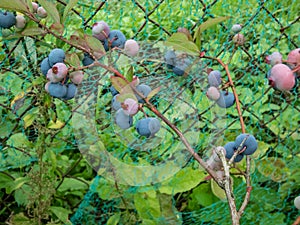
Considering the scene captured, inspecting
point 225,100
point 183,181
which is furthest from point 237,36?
point 183,181

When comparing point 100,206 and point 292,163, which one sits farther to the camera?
point 292,163

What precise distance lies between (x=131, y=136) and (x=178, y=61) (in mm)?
189

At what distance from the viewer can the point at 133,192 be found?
1497 mm

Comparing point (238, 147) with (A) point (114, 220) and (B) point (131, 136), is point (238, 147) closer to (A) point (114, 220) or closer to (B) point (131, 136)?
(B) point (131, 136)

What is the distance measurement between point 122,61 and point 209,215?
634mm

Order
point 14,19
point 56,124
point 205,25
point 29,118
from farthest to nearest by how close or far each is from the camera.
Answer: point 56,124
point 29,118
point 14,19
point 205,25

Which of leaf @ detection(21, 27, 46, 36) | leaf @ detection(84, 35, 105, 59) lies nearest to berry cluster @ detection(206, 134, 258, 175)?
leaf @ detection(84, 35, 105, 59)

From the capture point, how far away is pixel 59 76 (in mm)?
1013

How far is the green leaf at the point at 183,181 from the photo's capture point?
4.76 ft

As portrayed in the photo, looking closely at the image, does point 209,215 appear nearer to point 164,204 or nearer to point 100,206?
point 164,204

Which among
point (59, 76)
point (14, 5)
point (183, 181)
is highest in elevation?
point (14, 5)

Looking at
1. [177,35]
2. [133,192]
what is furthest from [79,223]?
[177,35]

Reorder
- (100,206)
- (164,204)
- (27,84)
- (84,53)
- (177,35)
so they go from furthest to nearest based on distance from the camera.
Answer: (100,206) → (164,204) → (27,84) → (84,53) → (177,35)

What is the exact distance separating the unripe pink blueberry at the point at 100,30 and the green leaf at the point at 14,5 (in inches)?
6.6
